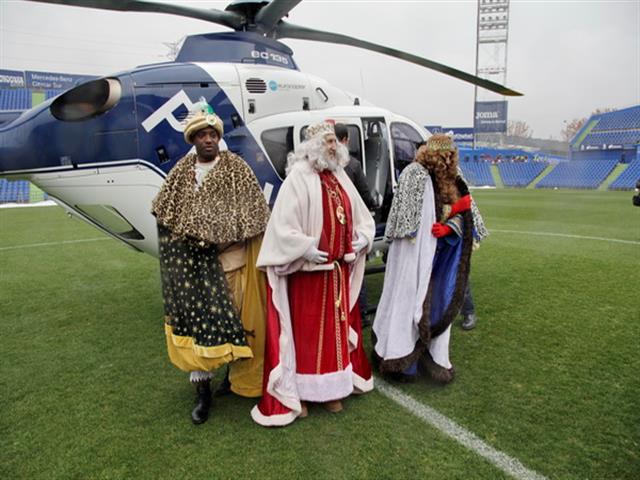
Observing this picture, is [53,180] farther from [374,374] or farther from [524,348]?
[524,348]

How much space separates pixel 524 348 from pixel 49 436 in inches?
148

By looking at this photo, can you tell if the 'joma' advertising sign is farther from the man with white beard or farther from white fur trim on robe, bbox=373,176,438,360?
the man with white beard

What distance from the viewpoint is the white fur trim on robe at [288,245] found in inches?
111

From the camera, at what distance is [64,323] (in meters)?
5.12

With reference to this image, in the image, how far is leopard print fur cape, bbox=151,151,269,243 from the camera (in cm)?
281

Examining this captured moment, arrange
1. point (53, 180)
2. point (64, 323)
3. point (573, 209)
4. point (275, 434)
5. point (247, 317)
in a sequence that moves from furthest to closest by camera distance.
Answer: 1. point (573, 209)
2. point (64, 323)
3. point (53, 180)
4. point (247, 317)
5. point (275, 434)

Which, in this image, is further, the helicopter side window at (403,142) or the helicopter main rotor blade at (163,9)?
the helicopter side window at (403,142)

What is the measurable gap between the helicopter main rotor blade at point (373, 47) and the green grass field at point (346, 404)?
260cm

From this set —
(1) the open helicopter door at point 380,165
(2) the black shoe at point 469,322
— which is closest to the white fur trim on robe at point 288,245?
(1) the open helicopter door at point 380,165

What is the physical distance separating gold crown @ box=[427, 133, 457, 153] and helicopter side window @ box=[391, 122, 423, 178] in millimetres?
1666

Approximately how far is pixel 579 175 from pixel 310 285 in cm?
3840

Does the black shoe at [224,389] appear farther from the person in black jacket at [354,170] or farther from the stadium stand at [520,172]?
the stadium stand at [520,172]

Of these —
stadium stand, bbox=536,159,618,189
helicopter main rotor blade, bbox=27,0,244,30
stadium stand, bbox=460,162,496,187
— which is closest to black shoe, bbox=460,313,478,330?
helicopter main rotor blade, bbox=27,0,244,30

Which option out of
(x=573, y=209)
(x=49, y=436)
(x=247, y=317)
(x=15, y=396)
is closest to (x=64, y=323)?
(x=15, y=396)
